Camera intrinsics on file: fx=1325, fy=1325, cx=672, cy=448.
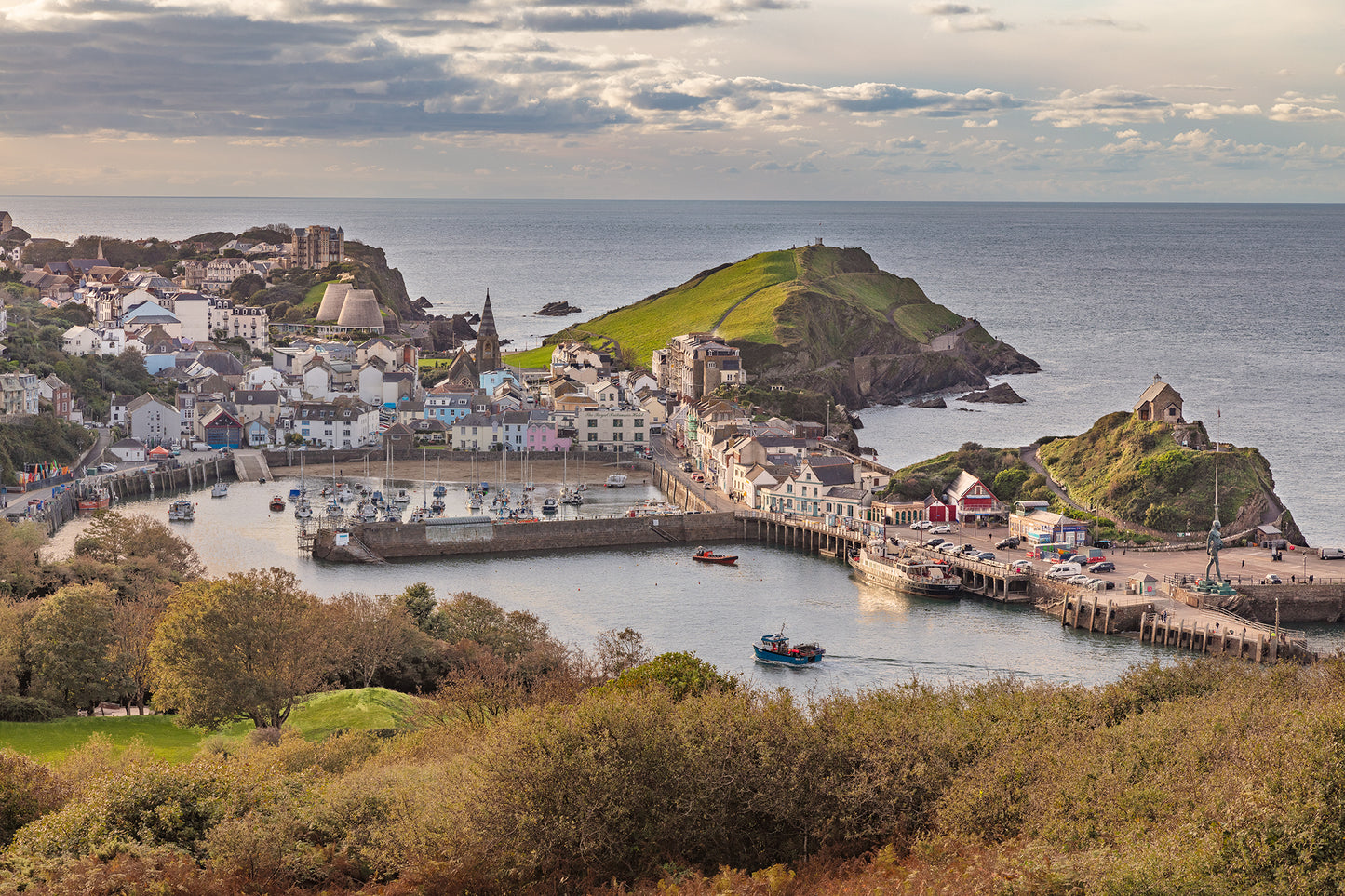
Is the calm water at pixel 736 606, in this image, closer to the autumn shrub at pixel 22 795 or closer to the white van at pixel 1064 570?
the white van at pixel 1064 570

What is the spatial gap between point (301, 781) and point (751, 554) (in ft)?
101

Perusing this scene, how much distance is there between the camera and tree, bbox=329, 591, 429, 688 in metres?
27.9

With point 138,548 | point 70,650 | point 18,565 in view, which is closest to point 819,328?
point 138,548

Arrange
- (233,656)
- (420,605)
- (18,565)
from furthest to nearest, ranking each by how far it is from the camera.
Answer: (18,565) → (420,605) → (233,656)

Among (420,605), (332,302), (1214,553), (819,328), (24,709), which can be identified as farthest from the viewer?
(332,302)

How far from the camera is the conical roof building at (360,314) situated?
98.5m

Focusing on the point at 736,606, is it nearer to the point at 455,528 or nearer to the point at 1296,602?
the point at 455,528

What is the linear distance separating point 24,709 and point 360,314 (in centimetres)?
7750

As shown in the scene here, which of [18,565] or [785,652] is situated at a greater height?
[18,565]

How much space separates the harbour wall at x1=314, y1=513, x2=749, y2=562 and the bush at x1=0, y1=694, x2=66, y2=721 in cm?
2000

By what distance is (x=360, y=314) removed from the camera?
99438 mm

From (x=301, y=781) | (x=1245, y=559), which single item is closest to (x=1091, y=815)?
(x=301, y=781)

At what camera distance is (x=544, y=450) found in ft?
205

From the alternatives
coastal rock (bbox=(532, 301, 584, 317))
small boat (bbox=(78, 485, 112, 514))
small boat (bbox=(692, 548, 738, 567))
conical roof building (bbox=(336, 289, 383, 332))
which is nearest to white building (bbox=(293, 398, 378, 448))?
small boat (bbox=(78, 485, 112, 514))
